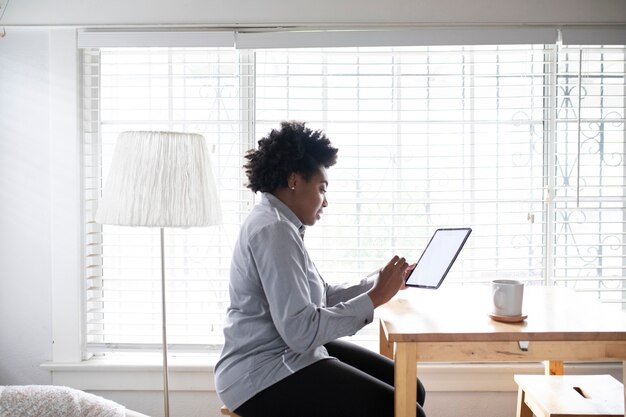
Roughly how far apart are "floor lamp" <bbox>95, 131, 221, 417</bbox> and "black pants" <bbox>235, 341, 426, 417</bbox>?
656 millimetres

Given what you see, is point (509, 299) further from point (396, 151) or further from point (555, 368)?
point (396, 151)

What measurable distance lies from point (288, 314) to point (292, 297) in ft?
0.16

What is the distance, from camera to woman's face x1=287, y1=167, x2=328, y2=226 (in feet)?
6.64

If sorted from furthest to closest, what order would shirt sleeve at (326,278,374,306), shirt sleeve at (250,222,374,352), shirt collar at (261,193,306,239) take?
1. shirt sleeve at (326,278,374,306)
2. shirt collar at (261,193,306,239)
3. shirt sleeve at (250,222,374,352)

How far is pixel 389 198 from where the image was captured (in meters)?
2.87

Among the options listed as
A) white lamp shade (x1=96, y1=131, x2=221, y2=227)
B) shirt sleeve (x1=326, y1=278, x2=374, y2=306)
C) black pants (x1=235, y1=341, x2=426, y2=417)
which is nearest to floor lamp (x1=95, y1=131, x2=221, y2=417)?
white lamp shade (x1=96, y1=131, x2=221, y2=227)

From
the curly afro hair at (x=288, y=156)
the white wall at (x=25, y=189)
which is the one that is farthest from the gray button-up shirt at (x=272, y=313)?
A: the white wall at (x=25, y=189)

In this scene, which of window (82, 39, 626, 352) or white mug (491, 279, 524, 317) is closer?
white mug (491, 279, 524, 317)

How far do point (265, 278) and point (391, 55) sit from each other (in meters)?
1.47

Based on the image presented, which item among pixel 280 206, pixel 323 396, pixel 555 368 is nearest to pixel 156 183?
pixel 280 206

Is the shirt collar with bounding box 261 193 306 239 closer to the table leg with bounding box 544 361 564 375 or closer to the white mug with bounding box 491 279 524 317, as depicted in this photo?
the white mug with bounding box 491 279 524 317

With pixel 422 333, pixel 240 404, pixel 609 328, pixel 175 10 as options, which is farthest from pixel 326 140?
pixel 175 10

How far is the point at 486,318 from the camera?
194 centimetres

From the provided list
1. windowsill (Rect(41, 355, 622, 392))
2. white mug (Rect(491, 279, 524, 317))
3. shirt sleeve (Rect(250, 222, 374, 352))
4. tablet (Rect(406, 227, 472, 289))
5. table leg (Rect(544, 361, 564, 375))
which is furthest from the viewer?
windowsill (Rect(41, 355, 622, 392))
